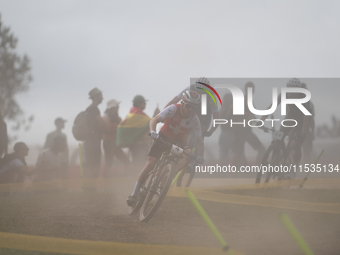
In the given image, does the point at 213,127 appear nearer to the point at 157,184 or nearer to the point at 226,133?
the point at 226,133

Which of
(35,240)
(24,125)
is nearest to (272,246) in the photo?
(35,240)

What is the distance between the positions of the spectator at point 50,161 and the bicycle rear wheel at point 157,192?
466cm

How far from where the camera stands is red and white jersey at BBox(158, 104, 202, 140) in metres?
6.64

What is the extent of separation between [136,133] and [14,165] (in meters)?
3.13

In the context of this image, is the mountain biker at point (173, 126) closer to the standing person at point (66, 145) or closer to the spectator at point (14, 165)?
the spectator at point (14, 165)

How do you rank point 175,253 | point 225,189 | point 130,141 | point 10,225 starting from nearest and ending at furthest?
point 175,253 < point 10,225 < point 225,189 < point 130,141

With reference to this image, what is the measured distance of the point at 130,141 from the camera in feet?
34.0

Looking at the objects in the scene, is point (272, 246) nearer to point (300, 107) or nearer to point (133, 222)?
point (133, 222)

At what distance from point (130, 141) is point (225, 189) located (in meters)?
2.84

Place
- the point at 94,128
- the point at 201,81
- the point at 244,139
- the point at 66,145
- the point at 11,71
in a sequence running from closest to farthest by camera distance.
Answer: the point at 201,81 → the point at 94,128 → the point at 244,139 → the point at 66,145 → the point at 11,71

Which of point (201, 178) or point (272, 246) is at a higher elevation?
point (272, 246)

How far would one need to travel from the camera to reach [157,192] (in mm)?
6457

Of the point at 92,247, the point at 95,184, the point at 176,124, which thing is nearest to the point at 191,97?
the point at 176,124

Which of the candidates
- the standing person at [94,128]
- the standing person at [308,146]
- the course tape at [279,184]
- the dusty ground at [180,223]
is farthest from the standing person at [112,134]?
the standing person at [308,146]
